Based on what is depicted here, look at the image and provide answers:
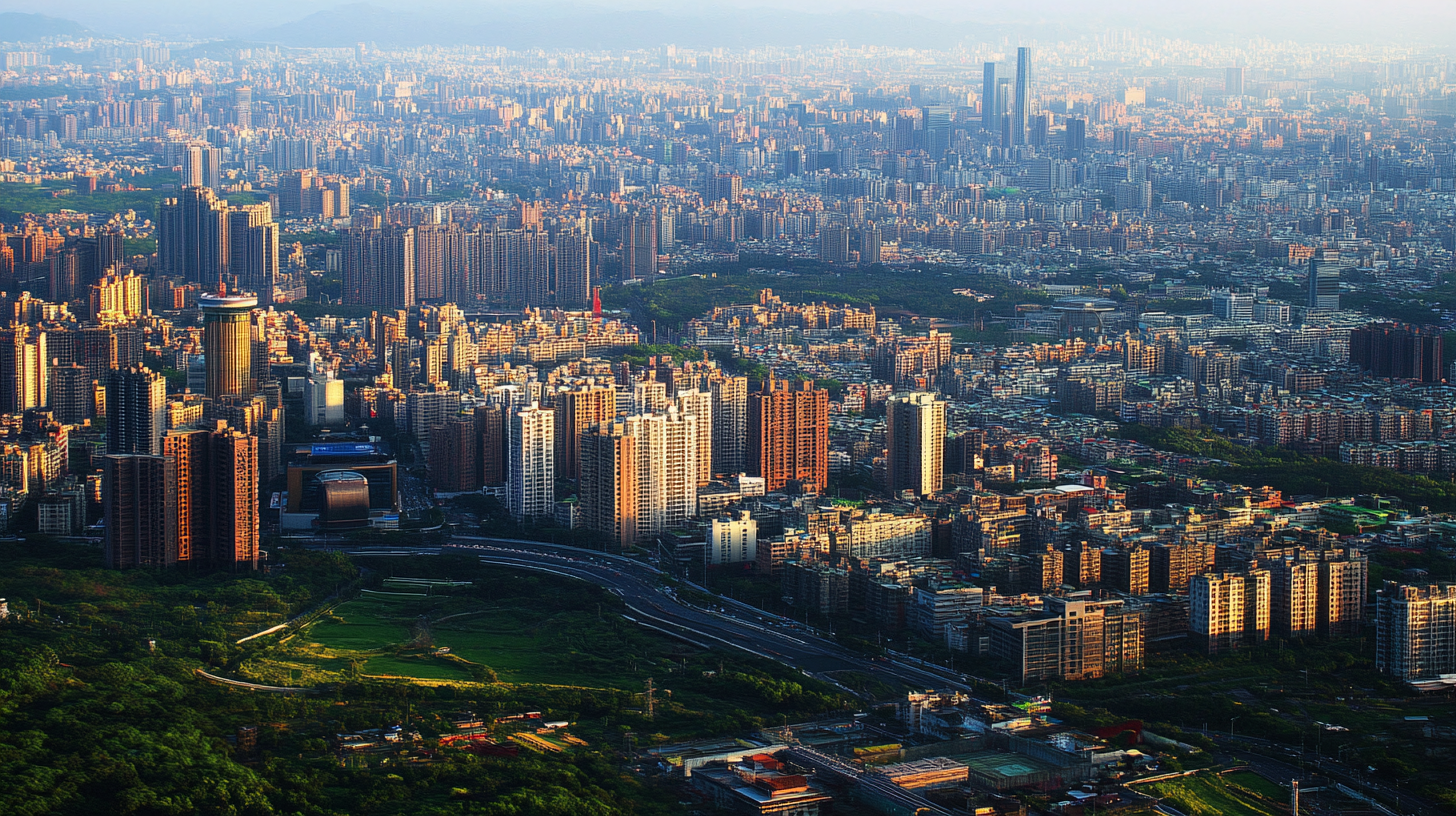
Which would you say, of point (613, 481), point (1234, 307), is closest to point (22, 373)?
point (613, 481)

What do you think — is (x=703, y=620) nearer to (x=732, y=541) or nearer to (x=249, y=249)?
(x=732, y=541)

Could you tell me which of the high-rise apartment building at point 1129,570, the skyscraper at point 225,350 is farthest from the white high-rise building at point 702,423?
the skyscraper at point 225,350

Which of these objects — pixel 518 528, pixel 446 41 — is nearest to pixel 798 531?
pixel 518 528

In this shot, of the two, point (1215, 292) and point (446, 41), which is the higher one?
point (446, 41)

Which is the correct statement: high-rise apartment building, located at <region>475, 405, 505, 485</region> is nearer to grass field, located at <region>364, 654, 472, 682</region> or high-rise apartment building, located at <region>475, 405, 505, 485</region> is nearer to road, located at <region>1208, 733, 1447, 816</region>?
grass field, located at <region>364, 654, 472, 682</region>

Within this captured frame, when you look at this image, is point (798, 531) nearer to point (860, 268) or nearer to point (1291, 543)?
point (1291, 543)

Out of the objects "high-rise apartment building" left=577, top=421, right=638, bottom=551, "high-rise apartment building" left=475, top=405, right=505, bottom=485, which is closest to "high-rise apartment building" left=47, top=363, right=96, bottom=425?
"high-rise apartment building" left=475, top=405, right=505, bottom=485
